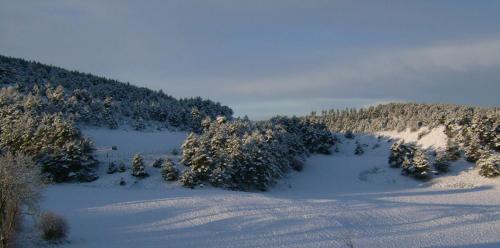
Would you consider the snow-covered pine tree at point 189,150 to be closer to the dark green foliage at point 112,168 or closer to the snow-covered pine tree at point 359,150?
the dark green foliage at point 112,168

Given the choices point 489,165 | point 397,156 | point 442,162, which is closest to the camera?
point 489,165

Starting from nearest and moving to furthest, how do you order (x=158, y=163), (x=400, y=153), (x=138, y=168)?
1. (x=138, y=168)
2. (x=158, y=163)
3. (x=400, y=153)

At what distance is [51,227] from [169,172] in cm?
2167

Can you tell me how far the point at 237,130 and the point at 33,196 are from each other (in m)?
38.5

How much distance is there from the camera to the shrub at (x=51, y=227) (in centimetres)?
2673

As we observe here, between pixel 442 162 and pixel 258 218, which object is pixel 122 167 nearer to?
pixel 258 218

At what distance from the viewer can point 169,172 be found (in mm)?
48250

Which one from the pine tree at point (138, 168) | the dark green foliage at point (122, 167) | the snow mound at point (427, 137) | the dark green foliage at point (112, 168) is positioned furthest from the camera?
the snow mound at point (427, 137)

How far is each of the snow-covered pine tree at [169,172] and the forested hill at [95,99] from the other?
2357cm

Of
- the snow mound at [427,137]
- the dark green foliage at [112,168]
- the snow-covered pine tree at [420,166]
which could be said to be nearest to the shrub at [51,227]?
the dark green foliage at [112,168]

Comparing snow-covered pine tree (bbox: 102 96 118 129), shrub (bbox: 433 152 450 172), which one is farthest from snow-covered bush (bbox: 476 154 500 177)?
snow-covered pine tree (bbox: 102 96 118 129)

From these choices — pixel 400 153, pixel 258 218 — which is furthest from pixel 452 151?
pixel 258 218

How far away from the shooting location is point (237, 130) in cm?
6166

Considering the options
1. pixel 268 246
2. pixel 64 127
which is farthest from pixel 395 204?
pixel 64 127
